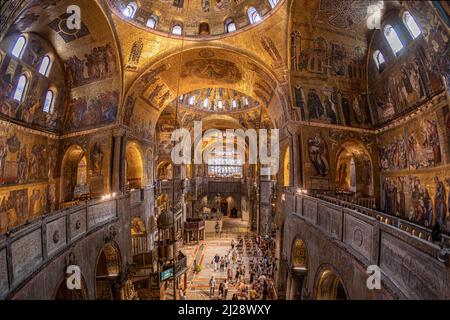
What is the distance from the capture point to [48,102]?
591 inches

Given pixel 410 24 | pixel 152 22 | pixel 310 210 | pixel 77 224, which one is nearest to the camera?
pixel 77 224

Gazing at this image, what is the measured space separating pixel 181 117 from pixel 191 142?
4708mm

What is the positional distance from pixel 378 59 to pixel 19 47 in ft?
55.1

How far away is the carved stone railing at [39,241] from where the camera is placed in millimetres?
5230

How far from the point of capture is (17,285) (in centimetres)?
541

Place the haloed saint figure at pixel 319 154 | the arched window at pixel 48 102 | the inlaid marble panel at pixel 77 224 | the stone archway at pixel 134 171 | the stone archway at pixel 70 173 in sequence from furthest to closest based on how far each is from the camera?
1. the stone archway at pixel 134 171
2. the stone archway at pixel 70 173
3. the arched window at pixel 48 102
4. the haloed saint figure at pixel 319 154
5. the inlaid marble panel at pixel 77 224

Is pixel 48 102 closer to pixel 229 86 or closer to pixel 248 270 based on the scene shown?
pixel 229 86

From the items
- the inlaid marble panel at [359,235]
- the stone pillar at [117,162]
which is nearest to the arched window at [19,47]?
the stone pillar at [117,162]

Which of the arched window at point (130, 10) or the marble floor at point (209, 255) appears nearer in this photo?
the arched window at point (130, 10)

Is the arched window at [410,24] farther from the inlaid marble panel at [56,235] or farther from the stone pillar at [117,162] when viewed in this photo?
the stone pillar at [117,162]

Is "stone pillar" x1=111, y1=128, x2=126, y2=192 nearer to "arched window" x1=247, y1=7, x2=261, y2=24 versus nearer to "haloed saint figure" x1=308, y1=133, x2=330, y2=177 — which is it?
"arched window" x1=247, y1=7, x2=261, y2=24

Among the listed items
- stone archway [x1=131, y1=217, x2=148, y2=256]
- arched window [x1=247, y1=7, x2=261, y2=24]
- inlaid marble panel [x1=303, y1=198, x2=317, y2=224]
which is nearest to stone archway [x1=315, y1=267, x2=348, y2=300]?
inlaid marble panel [x1=303, y1=198, x2=317, y2=224]

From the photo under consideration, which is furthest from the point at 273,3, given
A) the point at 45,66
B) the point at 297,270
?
the point at 297,270
